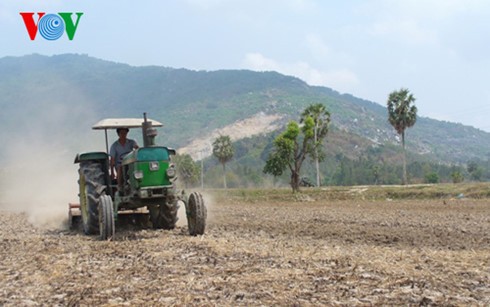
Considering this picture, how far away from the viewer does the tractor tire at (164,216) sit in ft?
48.9

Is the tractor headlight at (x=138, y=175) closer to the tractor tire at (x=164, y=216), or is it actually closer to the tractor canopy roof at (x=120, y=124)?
the tractor tire at (x=164, y=216)

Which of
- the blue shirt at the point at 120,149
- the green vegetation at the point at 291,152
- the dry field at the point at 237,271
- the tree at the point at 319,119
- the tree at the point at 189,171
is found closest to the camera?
the dry field at the point at 237,271

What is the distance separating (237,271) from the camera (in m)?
8.53

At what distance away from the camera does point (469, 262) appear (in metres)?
9.09

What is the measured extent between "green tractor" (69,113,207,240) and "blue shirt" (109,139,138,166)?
0.27 metres

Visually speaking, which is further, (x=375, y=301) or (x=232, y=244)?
(x=232, y=244)

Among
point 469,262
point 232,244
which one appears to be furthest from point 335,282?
point 232,244

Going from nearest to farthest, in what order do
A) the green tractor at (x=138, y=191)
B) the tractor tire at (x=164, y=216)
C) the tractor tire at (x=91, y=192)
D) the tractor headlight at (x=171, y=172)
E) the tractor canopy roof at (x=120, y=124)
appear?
the green tractor at (x=138, y=191), the tractor headlight at (x=171, y=172), the tractor tire at (x=91, y=192), the tractor tire at (x=164, y=216), the tractor canopy roof at (x=120, y=124)

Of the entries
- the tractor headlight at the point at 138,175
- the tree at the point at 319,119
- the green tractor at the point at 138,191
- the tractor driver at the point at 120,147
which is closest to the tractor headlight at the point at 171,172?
the green tractor at the point at 138,191

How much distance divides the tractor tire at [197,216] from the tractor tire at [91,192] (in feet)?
8.44

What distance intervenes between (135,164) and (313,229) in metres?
5.53

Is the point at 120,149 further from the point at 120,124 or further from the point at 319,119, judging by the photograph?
the point at 319,119

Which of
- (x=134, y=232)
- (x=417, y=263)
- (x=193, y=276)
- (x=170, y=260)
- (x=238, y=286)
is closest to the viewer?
(x=238, y=286)

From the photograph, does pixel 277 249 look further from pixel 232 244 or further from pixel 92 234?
pixel 92 234
